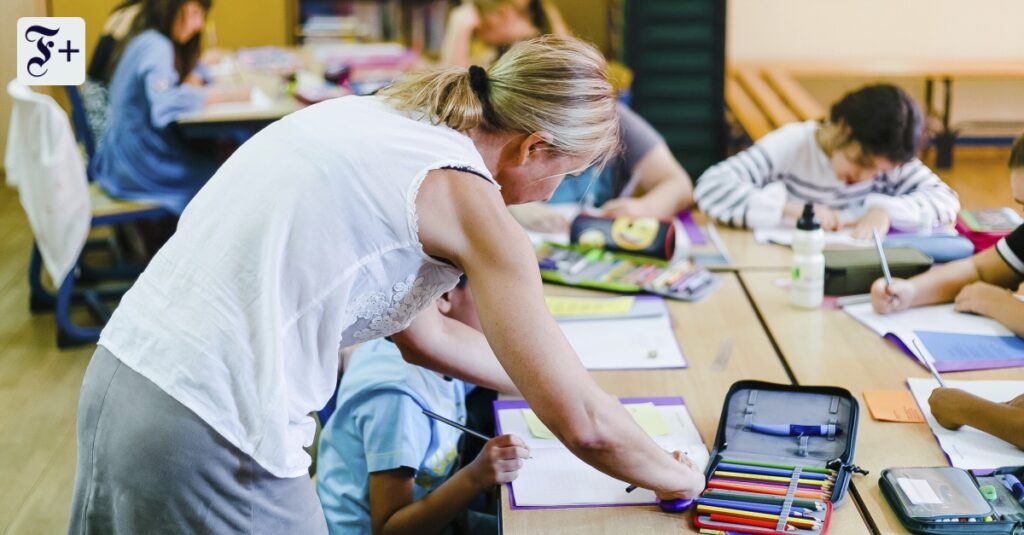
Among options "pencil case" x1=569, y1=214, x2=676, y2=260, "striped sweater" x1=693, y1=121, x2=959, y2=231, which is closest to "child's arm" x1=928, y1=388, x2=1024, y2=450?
"pencil case" x1=569, y1=214, x2=676, y2=260

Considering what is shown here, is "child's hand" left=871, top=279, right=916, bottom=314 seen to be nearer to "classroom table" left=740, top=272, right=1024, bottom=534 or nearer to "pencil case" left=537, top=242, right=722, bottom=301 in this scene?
"classroom table" left=740, top=272, right=1024, bottom=534

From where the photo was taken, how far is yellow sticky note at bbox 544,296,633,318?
2.16m

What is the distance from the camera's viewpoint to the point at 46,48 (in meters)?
1.54

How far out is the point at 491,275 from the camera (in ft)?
3.95

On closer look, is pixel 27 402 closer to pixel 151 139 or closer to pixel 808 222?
pixel 808 222

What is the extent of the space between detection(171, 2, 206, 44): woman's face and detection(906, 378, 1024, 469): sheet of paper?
102 inches

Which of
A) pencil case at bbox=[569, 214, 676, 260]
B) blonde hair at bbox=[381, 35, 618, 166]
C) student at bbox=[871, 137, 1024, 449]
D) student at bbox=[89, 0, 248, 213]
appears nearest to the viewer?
blonde hair at bbox=[381, 35, 618, 166]

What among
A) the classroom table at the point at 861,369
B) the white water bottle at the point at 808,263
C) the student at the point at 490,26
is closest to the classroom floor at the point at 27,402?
the classroom table at the point at 861,369

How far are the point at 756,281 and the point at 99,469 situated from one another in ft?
4.98

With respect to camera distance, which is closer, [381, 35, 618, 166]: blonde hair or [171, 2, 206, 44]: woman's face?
[381, 35, 618, 166]: blonde hair

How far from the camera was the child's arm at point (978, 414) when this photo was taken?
1552mm

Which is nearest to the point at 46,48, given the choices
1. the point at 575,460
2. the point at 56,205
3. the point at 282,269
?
the point at 282,269

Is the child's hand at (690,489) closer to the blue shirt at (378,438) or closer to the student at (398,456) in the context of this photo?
the student at (398,456)

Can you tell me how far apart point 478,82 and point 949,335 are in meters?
1.13
